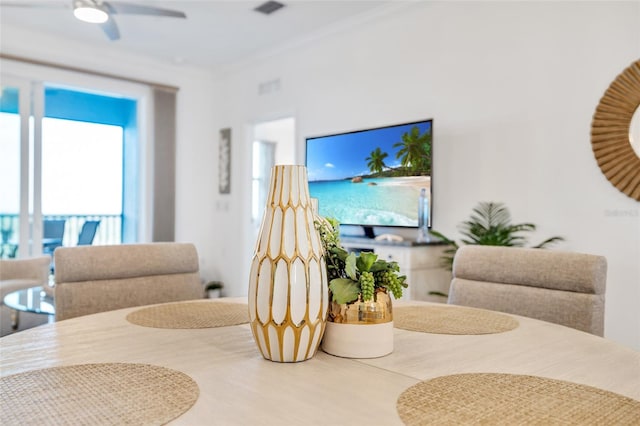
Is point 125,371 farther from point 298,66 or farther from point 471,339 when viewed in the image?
point 298,66

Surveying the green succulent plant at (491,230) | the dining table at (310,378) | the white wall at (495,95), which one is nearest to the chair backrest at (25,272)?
the white wall at (495,95)

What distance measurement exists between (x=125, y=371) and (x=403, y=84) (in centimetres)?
323

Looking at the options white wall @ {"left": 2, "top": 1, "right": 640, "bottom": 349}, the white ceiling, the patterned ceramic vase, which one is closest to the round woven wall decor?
white wall @ {"left": 2, "top": 1, "right": 640, "bottom": 349}

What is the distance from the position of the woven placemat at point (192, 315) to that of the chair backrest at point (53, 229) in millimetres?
4933

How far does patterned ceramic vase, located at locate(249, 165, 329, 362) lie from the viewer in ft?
2.94

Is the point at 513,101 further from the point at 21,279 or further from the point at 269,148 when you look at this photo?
the point at 269,148

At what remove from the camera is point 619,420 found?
0.68m

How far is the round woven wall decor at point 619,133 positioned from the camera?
2521 millimetres

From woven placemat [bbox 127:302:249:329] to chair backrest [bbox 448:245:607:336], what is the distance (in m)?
0.77

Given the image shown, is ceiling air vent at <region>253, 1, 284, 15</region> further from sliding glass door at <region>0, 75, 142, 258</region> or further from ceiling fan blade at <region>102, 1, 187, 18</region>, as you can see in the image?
sliding glass door at <region>0, 75, 142, 258</region>

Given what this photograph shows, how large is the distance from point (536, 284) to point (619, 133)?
1529mm

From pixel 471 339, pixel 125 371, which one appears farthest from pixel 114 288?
pixel 471 339

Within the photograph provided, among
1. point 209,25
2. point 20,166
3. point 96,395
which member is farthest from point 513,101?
point 20,166

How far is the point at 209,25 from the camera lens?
165 inches
